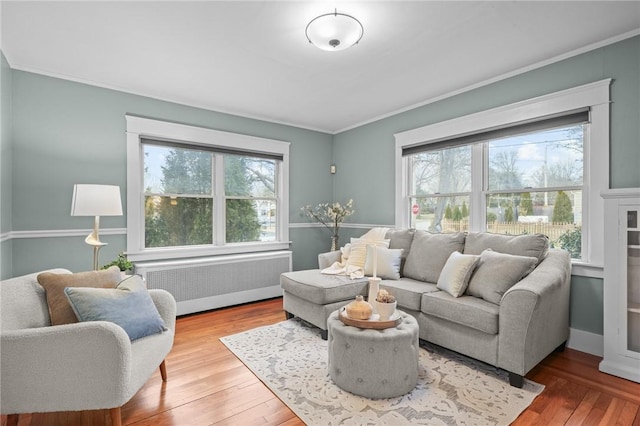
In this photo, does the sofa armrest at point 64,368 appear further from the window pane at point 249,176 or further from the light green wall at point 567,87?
the light green wall at point 567,87

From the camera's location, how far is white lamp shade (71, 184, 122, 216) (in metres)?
2.53

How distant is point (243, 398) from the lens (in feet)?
6.70

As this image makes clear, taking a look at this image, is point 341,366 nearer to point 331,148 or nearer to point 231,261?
point 231,261

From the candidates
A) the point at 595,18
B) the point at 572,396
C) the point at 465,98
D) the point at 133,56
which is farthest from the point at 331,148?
the point at 572,396

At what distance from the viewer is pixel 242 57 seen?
276 cm

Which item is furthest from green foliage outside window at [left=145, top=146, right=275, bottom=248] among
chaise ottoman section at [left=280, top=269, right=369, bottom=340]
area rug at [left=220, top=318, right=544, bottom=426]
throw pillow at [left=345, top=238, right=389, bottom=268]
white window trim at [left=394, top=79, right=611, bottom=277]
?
white window trim at [left=394, top=79, right=611, bottom=277]

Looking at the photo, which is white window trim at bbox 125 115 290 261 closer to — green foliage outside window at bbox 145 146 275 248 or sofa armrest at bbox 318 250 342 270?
green foliage outside window at bbox 145 146 275 248

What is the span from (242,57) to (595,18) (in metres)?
2.72

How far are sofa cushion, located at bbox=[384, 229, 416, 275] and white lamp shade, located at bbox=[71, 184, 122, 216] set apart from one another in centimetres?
284

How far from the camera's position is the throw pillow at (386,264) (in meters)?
3.27

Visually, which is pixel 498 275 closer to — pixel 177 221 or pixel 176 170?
pixel 177 221

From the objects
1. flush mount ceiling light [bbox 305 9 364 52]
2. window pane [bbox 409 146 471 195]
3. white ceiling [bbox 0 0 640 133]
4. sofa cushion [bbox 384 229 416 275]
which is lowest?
sofa cushion [bbox 384 229 416 275]

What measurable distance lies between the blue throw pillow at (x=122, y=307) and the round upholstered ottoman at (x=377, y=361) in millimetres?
1216

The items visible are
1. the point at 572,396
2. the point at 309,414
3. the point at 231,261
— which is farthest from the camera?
the point at 231,261
